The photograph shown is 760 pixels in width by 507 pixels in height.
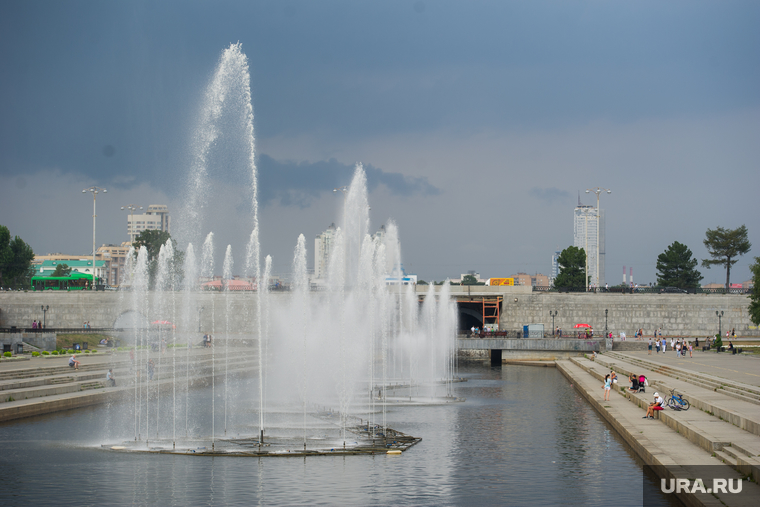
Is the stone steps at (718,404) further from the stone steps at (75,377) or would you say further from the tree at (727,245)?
the tree at (727,245)

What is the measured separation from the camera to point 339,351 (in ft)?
124

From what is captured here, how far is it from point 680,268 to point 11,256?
90307 mm

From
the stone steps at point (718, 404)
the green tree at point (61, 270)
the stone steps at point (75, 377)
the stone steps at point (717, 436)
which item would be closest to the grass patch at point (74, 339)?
the stone steps at point (75, 377)

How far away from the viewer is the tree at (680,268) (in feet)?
291

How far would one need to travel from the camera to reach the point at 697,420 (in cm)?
2272

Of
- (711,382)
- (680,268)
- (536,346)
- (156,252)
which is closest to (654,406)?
(711,382)

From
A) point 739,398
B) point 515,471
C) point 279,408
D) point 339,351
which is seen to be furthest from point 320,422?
point 739,398

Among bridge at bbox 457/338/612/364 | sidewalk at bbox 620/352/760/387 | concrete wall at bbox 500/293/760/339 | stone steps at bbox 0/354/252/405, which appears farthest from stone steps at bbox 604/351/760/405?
concrete wall at bbox 500/293/760/339

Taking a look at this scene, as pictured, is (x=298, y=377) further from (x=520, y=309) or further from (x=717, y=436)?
(x=520, y=309)

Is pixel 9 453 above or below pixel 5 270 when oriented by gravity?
below

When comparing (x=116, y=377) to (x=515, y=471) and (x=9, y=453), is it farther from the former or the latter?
(x=515, y=471)

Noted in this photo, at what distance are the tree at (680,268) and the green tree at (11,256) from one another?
8869cm

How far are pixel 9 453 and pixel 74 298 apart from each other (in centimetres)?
6152

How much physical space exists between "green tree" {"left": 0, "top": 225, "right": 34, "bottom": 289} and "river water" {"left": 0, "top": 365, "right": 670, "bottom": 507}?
80412 mm
